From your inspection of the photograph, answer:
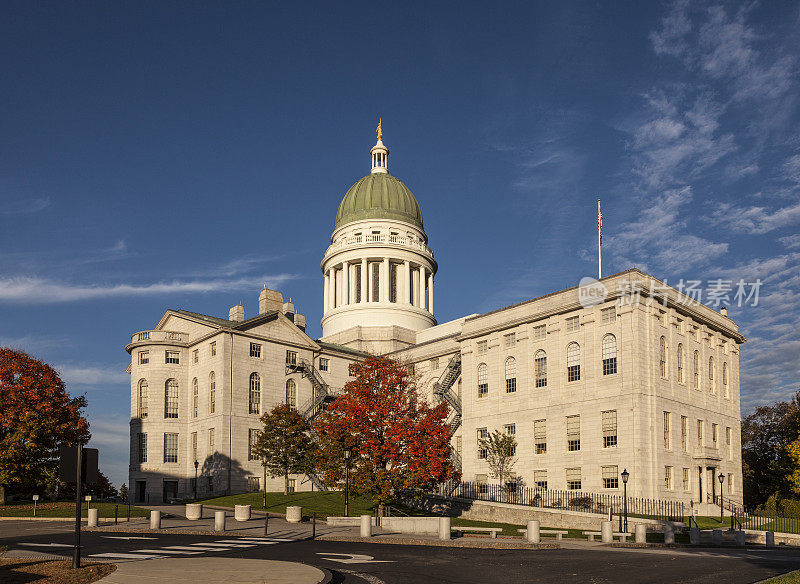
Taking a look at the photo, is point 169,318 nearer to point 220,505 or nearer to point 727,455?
point 220,505

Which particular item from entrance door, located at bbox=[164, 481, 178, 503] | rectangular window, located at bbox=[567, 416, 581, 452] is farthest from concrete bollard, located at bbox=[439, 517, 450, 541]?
entrance door, located at bbox=[164, 481, 178, 503]

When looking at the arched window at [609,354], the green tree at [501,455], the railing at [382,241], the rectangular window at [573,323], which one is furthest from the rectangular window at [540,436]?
the railing at [382,241]

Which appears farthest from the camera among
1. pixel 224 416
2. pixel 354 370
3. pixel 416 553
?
pixel 224 416

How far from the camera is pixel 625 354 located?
169 ft

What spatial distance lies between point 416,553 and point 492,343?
36595 mm

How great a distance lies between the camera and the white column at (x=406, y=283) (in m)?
91.3

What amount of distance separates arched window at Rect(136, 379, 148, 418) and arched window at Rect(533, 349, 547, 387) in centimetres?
3608

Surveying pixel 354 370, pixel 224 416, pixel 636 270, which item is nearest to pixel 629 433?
pixel 636 270

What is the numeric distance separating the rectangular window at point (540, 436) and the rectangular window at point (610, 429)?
211 inches

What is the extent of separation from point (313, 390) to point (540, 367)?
965 inches

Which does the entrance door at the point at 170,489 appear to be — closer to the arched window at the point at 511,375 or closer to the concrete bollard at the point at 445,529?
the arched window at the point at 511,375

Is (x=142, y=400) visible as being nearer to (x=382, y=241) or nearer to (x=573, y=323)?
(x=382, y=241)

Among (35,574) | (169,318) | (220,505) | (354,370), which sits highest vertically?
(169,318)

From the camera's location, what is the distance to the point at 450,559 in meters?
24.7
